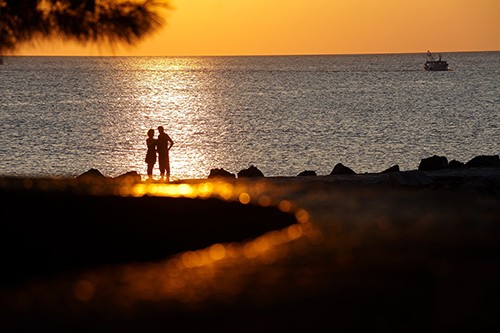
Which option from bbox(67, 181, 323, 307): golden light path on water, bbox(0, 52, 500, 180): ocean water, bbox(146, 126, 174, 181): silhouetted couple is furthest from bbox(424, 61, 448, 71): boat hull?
bbox(67, 181, 323, 307): golden light path on water

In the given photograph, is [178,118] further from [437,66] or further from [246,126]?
[437,66]

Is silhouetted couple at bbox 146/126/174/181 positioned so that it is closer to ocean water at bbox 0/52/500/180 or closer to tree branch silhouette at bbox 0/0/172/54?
→ tree branch silhouette at bbox 0/0/172/54

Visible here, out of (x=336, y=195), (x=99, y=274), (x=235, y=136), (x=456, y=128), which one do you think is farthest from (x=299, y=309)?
(x=456, y=128)

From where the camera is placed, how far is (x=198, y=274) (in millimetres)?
7055

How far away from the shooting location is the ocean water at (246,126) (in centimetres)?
5416

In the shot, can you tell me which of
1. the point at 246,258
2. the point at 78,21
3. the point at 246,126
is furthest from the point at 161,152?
the point at 246,126

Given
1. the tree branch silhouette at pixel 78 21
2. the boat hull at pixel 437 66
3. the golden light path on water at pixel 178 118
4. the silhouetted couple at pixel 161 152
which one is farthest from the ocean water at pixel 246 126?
the boat hull at pixel 437 66

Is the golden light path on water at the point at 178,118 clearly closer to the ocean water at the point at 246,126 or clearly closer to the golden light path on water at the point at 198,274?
the ocean water at the point at 246,126

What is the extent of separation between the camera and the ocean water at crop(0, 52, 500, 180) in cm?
5416

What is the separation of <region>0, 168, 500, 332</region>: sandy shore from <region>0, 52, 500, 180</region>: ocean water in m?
30.7

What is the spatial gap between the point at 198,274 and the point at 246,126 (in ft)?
233

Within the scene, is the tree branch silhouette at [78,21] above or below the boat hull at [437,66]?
below

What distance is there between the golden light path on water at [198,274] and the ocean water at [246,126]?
32.9 meters

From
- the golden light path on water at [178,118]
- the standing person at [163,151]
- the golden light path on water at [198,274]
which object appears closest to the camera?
the golden light path on water at [198,274]
